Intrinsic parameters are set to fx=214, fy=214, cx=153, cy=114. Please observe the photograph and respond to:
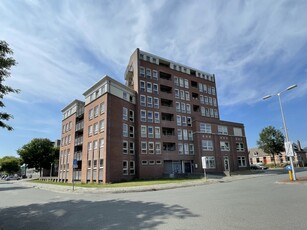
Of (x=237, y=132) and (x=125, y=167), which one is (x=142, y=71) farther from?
A: (x=237, y=132)

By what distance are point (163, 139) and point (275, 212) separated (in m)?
30.8

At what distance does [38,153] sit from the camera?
196 ft

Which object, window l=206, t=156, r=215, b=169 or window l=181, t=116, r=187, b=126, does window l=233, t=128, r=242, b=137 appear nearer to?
window l=206, t=156, r=215, b=169

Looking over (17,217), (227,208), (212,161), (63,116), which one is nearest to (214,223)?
(227,208)

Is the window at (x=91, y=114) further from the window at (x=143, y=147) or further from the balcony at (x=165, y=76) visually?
the balcony at (x=165, y=76)

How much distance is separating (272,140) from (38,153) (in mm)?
66183

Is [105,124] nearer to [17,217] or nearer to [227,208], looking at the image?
[17,217]

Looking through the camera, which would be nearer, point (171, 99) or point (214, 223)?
point (214, 223)

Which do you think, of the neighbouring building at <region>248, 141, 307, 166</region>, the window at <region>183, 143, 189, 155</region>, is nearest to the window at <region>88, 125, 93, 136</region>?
the window at <region>183, 143, 189, 155</region>

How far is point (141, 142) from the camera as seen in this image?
36031 mm

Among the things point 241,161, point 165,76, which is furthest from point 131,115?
point 241,161

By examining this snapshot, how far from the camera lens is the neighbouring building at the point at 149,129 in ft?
108

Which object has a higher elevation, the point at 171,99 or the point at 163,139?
the point at 171,99

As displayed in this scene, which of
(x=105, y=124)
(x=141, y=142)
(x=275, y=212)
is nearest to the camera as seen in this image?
(x=275, y=212)
